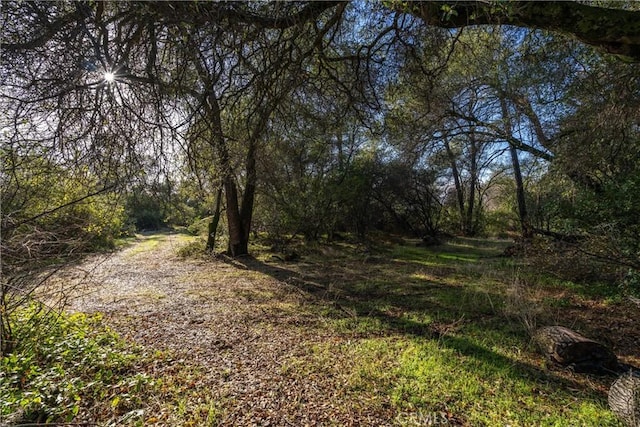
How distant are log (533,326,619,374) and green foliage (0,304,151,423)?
3.86m

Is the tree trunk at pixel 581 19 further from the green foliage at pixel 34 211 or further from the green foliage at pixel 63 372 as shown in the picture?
the green foliage at pixel 63 372

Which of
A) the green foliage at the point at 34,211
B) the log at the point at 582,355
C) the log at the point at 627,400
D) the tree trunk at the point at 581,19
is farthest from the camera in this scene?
the log at the point at 582,355

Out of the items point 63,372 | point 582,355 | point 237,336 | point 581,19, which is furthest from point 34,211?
point 582,355

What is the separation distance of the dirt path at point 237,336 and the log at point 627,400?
1641mm

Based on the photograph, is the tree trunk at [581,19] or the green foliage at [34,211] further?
the tree trunk at [581,19]

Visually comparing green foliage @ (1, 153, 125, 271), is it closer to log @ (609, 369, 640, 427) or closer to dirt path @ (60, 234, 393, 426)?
dirt path @ (60, 234, 393, 426)

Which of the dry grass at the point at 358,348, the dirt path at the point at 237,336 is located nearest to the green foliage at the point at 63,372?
the dry grass at the point at 358,348

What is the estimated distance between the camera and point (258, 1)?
8.91ft

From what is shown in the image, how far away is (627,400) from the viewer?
207cm

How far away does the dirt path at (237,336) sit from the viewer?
7.38 ft

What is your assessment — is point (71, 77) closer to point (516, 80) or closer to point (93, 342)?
point (93, 342)

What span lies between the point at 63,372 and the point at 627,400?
433cm

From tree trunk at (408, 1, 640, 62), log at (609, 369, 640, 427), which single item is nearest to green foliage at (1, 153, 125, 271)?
tree trunk at (408, 1, 640, 62)

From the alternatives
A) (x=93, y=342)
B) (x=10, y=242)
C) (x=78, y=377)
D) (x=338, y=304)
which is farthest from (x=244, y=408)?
(x=338, y=304)
